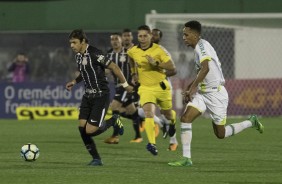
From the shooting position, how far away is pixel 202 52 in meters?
13.4

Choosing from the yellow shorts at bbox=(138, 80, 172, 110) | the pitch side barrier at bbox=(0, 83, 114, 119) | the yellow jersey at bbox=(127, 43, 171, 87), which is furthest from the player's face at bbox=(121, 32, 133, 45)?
the pitch side barrier at bbox=(0, 83, 114, 119)

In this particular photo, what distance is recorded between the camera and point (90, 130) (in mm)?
13570

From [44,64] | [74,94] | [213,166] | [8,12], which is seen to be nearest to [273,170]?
[213,166]

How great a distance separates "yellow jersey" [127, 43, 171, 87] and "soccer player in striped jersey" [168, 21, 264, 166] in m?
2.22

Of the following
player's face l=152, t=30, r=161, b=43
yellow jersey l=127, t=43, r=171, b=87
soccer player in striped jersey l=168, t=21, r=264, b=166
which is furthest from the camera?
player's face l=152, t=30, r=161, b=43

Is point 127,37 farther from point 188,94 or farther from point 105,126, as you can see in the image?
point 188,94

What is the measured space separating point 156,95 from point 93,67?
267 centimetres

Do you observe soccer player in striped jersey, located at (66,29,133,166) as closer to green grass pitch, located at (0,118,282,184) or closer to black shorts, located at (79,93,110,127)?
black shorts, located at (79,93,110,127)

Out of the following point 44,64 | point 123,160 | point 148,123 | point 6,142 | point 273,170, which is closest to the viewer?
point 273,170

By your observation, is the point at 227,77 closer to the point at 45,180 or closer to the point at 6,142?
the point at 6,142

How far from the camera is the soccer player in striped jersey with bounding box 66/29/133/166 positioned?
1358cm

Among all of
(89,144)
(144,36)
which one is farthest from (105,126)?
(144,36)

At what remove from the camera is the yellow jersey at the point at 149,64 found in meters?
16.1

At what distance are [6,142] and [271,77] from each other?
12.4m
